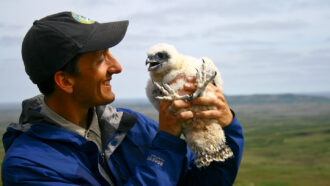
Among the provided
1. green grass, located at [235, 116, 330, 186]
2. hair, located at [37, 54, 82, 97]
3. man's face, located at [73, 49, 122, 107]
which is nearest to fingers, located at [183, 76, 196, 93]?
man's face, located at [73, 49, 122, 107]

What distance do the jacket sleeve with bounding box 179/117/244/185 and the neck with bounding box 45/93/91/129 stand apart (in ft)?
5.11

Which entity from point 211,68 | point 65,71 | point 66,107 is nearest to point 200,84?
point 211,68

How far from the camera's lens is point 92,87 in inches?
138

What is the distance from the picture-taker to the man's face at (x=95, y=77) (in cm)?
346

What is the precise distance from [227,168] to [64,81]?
2120 mm

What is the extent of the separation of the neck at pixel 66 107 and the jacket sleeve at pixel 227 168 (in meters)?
1.56

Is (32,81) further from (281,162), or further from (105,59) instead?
(281,162)

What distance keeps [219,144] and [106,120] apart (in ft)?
4.63

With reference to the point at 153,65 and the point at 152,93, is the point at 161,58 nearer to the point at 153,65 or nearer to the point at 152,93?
the point at 153,65

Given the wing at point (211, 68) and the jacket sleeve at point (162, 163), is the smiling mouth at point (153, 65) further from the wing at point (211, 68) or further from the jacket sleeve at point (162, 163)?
the jacket sleeve at point (162, 163)

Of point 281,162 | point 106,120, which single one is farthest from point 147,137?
point 281,162

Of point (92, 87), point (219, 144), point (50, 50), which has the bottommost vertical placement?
point (219, 144)

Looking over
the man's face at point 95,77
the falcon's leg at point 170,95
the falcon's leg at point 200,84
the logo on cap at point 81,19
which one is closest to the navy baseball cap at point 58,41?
the logo on cap at point 81,19

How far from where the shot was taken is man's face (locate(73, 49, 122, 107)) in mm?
3465
